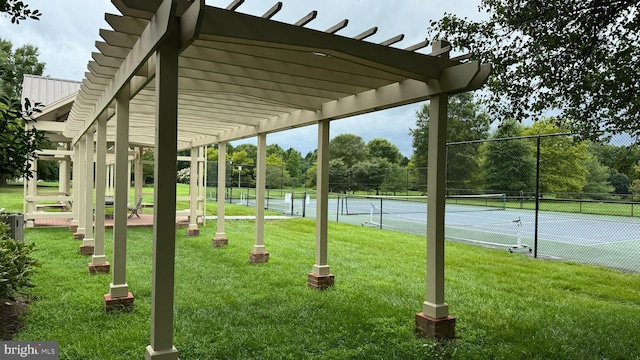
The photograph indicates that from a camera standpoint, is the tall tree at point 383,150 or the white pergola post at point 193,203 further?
the tall tree at point 383,150

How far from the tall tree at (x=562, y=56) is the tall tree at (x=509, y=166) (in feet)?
47.0

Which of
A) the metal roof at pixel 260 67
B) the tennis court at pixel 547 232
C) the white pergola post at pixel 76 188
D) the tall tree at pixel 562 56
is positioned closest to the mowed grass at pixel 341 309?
the white pergola post at pixel 76 188

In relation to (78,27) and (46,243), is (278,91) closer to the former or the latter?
(46,243)

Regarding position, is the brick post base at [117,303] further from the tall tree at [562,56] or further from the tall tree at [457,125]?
the tall tree at [457,125]

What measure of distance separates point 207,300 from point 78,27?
108m

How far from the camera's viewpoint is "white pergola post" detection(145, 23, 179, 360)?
304 cm

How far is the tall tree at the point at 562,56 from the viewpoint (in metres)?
5.22

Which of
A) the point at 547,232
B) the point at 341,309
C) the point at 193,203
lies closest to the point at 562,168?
the point at 547,232

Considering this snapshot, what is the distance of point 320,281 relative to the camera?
5820 millimetres

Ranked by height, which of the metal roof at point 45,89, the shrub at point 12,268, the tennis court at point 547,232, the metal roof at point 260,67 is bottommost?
the tennis court at point 547,232

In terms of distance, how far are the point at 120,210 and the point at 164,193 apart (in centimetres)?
194

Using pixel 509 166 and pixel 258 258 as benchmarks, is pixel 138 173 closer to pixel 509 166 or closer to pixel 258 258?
pixel 258 258

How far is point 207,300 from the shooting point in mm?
5191

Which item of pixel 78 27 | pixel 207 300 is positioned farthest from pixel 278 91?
pixel 78 27
